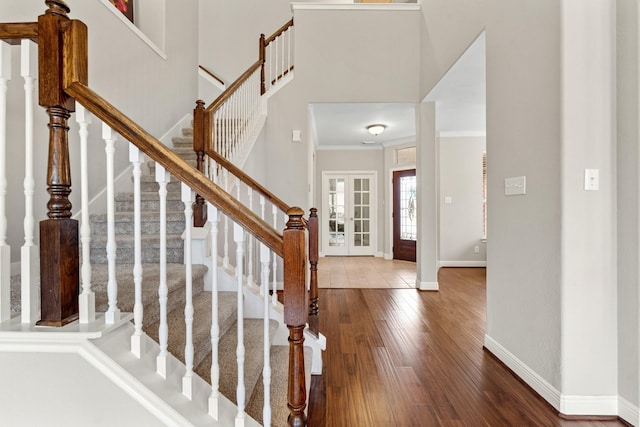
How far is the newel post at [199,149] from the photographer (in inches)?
99.3

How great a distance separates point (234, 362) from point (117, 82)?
9.42 feet

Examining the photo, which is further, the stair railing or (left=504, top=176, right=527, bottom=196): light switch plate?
(left=504, top=176, right=527, bottom=196): light switch plate

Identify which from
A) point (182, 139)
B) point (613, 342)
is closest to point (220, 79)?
point (182, 139)

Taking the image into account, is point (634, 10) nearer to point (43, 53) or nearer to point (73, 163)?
point (43, 53)

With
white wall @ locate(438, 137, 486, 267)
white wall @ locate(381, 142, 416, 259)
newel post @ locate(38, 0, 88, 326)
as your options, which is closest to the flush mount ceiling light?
white wall @ locate(438, 137, 486, 267)

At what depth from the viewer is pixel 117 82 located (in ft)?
9.82

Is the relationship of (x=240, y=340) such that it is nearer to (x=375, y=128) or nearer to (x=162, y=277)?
(x=162, y=277)

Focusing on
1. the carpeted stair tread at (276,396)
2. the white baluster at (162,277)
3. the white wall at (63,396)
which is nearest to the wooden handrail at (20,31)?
the white baluster at (162,277)

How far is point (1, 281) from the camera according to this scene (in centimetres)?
107

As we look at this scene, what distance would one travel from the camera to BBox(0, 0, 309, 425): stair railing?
105cm

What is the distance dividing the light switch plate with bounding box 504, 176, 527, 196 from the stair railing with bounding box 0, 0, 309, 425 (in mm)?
1682

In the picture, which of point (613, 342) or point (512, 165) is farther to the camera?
point (512, 165)

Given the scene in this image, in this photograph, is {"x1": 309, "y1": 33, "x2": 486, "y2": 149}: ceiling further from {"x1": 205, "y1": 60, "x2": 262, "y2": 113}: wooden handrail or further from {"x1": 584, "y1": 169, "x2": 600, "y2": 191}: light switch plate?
{"x1": 584, "y1": 169, "x2": 600, "y2": 191}: light switch plate

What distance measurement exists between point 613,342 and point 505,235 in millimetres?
823
